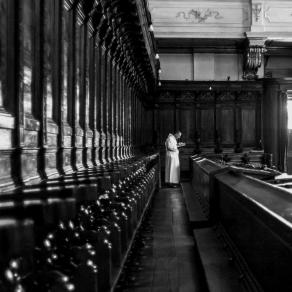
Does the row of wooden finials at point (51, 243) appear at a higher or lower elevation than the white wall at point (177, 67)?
lower

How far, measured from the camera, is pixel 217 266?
360 centimetres

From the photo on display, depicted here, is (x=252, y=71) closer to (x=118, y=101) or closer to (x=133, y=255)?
(x=118, y=101)

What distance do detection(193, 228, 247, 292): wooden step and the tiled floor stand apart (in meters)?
0.14

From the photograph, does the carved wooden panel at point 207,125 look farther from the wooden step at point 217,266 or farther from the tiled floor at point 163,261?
the wooden step at point 217,266

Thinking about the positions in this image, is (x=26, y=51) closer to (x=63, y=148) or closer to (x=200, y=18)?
(x=63, y=148)

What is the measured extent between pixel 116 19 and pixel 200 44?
34.2ft

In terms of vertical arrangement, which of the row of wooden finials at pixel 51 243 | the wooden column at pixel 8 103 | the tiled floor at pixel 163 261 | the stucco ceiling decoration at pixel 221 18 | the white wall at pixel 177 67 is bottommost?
the tiled floor at pixel 163 261

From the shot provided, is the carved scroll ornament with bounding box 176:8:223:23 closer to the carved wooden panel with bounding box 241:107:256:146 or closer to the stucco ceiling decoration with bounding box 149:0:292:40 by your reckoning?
the stucco ceiling decoration with bounding box 149:0:292:40

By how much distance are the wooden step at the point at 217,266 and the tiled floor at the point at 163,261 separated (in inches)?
5.4

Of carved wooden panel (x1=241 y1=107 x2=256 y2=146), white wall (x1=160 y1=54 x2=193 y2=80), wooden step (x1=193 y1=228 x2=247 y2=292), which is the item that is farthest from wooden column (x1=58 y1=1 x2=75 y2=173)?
white wall (x1=160 y1=54 x2=193 y2=80)

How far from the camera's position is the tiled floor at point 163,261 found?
3.51 metres

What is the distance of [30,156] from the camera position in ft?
10.00

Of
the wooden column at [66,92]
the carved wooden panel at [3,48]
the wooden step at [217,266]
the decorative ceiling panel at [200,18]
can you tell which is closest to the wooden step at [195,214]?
the wooden step at [217,266]

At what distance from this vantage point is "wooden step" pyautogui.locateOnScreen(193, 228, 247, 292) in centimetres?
308
